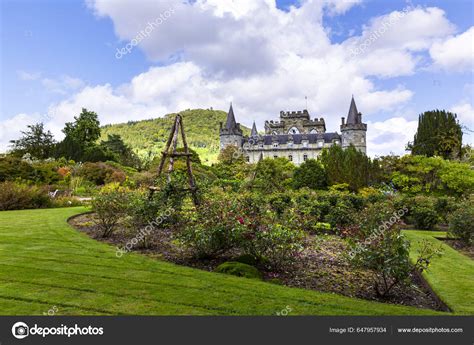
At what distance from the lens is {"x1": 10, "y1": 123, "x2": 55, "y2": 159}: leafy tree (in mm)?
33844

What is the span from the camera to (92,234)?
8781 mm

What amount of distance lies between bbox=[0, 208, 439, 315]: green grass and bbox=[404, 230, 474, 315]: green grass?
2.48ft

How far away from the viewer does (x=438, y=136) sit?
37.6 meters

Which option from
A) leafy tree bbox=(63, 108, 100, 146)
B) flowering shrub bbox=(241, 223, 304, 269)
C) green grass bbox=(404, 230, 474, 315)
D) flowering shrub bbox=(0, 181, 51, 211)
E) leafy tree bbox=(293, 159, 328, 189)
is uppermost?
leafy tree bbox=(63, 108, 100, 146)

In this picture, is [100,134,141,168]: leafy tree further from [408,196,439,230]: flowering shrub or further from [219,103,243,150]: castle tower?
[408,196,439,230]: flowering shrub

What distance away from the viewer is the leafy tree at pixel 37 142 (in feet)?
111

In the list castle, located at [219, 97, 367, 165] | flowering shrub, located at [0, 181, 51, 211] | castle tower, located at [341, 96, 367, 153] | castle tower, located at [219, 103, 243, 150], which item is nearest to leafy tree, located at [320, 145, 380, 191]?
flowering shrub, located at [0, 181, 51, 211]

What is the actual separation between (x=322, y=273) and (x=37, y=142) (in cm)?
3633

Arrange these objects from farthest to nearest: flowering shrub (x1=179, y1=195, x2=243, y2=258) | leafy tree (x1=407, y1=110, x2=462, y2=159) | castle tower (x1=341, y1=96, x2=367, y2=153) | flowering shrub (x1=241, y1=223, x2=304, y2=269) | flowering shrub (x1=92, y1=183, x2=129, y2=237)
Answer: castle tower (x1=341, y1=96, x2=367, y2=153)
leafy tree (x1=407, y1=110, x2=462, y2=159)
flowering shrub (x1=92, y1=183, x2=129, y2=237)
flowering shrub (x1=179, y1=195, x2=243, y2=258)
flowering shrub (x1=241, y1=223, x2=304, y2=269)

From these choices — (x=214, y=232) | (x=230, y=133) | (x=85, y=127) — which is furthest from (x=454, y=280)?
(x=230, y=133)

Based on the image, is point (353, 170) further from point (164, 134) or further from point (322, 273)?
point (164, 134)

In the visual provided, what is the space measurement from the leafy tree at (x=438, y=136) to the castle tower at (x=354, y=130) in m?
12.6
